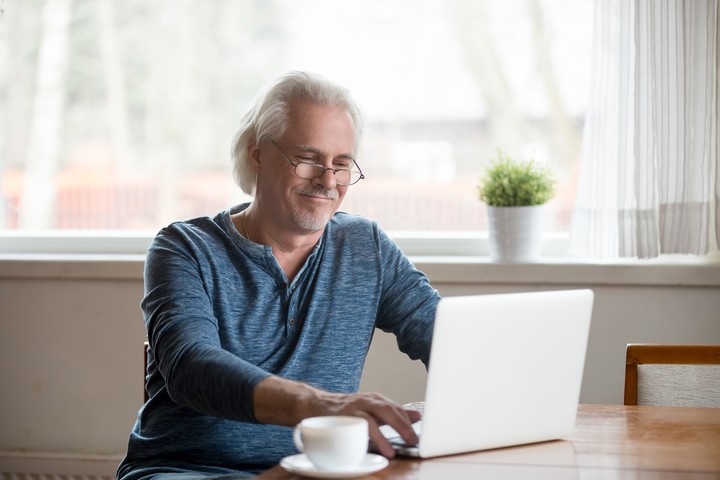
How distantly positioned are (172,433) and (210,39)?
65.6 inches

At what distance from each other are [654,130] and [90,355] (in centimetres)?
179

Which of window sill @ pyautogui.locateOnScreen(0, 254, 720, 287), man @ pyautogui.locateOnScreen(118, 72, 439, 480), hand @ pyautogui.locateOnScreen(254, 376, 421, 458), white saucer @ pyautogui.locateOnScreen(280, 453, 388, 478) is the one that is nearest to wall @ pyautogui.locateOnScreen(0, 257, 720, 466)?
window sill @ pyautogui.locateOnScreen(0, 254, 720, 287)

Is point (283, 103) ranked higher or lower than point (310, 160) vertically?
higher

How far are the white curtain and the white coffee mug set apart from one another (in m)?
1.62

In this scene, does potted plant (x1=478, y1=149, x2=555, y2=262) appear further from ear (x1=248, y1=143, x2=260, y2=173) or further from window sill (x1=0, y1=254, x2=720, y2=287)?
ear (x1=248, y1=143, x2=260, y2=173)

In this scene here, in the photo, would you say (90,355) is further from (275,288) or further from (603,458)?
(603,458)

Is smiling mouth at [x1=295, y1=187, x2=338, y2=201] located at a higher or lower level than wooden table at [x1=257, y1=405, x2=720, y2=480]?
higher

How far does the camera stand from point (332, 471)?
114cm

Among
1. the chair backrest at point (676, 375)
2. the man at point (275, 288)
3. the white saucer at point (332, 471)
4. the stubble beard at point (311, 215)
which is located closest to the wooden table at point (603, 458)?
the white saucer at point (332, 471)

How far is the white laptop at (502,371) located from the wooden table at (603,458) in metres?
0.03

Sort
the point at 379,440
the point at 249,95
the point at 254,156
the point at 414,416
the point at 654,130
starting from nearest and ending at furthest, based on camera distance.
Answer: the point at 379,440
the point at 414,416
the point at 254,156
the point at 654,130
the point at 249,95

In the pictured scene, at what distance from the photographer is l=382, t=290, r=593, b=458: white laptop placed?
1228mm

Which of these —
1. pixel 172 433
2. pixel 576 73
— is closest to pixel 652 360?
pixel 172 433

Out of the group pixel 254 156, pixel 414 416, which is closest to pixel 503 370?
pixel 414 416
